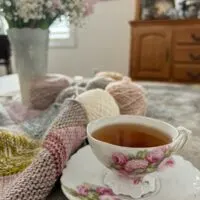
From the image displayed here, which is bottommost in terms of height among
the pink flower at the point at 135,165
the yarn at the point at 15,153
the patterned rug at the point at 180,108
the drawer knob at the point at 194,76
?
the drawer knob at the point at 194,76

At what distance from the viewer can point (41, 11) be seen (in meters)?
0.69

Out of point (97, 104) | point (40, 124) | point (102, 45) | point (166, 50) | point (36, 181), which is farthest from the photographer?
point (102, 45)

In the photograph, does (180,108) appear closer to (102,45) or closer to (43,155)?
(43,155)

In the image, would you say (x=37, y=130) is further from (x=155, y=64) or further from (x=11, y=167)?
(x=155, y=64)

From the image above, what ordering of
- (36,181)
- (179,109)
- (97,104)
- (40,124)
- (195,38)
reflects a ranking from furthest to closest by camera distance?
(195,38) < (179,109) < (40,124) < (97,104) < (36,181)

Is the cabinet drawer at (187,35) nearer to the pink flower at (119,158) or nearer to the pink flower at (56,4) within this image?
the pink flower at (56,4)

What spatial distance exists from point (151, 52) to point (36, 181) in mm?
2070

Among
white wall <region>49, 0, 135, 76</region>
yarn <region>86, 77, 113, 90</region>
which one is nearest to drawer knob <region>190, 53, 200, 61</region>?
white wall <region>49, 0, 135, 76</region>

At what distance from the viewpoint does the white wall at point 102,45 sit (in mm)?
2770

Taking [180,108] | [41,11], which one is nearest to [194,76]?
[180,108]

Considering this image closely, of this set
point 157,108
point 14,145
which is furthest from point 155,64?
point 14,145

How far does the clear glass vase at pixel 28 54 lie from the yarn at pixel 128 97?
279mm

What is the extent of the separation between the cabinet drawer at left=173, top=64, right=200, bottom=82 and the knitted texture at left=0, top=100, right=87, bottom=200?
6.18 ft

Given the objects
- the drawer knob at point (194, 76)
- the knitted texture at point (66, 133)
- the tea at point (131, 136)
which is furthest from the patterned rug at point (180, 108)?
the drawer knob at point (194, 76)
